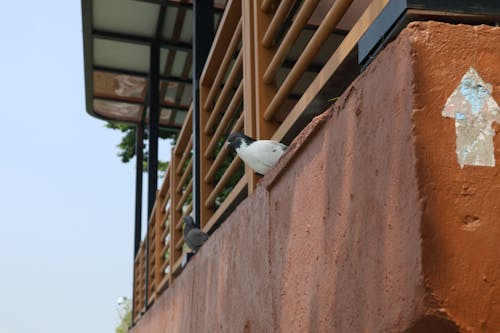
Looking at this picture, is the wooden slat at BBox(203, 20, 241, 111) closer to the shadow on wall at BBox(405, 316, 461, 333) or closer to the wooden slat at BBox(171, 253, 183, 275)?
the wooden slat at BBox(171, 253, 183, 275)

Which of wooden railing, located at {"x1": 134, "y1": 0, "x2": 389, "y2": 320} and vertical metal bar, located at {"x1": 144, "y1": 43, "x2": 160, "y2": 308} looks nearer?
wooden railing, located at {"x1": 134, "y1": 0, "x2": 389, "y2": 320}

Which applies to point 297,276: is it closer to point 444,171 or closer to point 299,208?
point 299,208

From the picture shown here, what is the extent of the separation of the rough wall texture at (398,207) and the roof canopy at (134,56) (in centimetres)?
661

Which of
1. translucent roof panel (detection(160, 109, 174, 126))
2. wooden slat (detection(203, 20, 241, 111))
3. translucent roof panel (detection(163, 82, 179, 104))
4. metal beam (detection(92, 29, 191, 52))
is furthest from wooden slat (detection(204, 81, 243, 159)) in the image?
translucent roof panel (detection(160, 109, 174, 126))

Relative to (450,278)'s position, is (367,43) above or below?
above

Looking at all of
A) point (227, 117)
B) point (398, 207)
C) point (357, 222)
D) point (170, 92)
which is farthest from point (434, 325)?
point (170, 92)

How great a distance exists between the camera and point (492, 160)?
1.33 meters

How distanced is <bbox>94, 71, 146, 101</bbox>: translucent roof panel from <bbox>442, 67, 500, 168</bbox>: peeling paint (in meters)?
9.23

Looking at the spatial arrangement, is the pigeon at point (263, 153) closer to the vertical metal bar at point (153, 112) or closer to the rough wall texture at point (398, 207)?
the rough wall texture at point (398, 207)

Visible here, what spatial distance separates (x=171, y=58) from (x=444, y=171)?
28.0 ft

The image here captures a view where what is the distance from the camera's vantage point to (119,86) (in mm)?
10703

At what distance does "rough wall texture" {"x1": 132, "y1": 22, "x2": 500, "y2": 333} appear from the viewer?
4.09ft

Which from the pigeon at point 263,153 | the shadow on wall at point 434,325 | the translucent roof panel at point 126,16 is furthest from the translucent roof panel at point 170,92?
the shadow on wall at point 434,325

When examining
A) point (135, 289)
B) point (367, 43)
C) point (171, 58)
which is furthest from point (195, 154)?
point (135, 289)
